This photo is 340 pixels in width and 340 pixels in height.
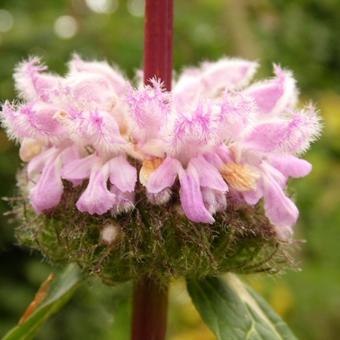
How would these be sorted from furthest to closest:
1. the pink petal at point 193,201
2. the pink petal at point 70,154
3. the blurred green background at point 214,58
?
the blurred green background at point 214,58 < the pink petal at point 70,154 < the pink petal at point 193,201

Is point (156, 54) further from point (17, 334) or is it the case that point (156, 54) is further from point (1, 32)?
point (1, 32)

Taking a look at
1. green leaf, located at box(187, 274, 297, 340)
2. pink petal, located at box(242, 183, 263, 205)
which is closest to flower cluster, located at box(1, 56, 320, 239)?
pink petal, located at box(242, 183, 263, 205)

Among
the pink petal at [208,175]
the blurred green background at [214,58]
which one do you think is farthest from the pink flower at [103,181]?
the blurred green background at [214,58]

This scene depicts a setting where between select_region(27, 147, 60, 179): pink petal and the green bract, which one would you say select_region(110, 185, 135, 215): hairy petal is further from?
select_region(27, 147, 60, 179): pink petal

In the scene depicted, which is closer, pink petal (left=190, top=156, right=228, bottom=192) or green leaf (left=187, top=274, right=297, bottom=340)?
pink petal (left=190, top=156, right=228, bottom=192)

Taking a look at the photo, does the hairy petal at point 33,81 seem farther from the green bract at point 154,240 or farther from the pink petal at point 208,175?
the pink petal at point 208,175

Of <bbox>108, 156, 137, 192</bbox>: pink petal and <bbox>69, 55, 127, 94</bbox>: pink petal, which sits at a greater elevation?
<bbox>69, 55, 127, 94</bbox>: pink petal
